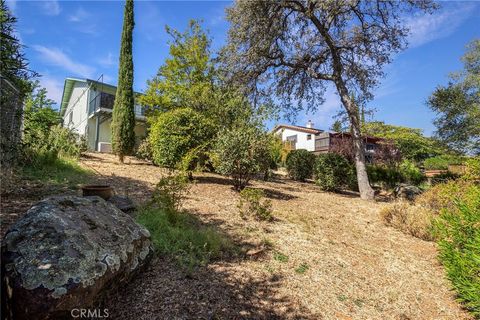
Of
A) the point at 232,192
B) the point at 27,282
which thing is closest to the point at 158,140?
the point at 232,192

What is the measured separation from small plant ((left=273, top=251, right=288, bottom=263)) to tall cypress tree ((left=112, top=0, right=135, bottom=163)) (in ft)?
32.8

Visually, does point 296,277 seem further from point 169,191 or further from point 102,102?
point 102,102

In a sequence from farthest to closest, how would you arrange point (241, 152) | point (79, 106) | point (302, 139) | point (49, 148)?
point (302, 139)
point (79, 106)
point (49, 148)
point (241, 152)

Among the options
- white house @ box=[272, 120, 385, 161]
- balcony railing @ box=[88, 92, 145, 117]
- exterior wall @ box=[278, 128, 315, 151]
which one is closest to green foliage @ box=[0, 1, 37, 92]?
balcony railing @ box=[88, 92, 145, 117]

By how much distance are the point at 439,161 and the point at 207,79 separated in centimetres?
2595

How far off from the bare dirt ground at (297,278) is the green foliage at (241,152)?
121 cm

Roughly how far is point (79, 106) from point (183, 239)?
23315 millimetres

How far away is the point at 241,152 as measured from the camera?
7.69 m

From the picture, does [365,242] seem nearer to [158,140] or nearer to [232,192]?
[232,192]

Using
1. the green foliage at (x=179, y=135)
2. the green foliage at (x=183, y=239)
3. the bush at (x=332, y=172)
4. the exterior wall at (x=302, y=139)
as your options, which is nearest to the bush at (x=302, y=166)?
the bush at (x=332, y=172)

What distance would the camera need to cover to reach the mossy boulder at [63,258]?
212 cm

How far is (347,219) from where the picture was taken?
7469mm

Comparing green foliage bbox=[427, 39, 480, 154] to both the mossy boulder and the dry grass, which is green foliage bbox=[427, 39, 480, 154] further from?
the mossy boulder

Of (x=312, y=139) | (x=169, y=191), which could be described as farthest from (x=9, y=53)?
(x=312, y=139)
